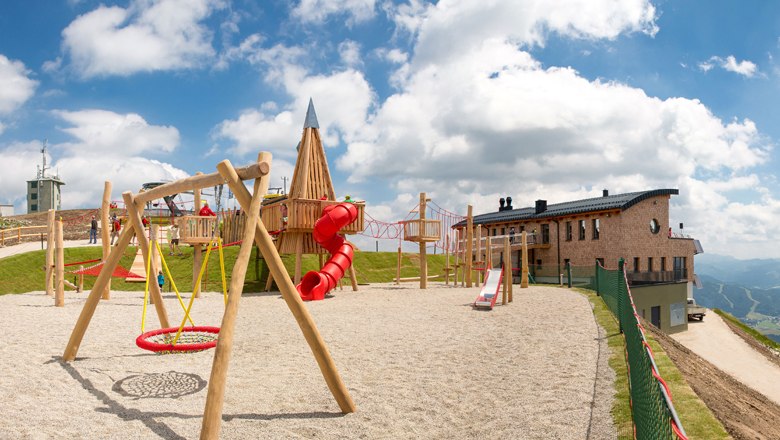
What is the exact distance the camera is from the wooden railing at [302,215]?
2083 centimetres

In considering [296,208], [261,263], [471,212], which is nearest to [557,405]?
[296,208]

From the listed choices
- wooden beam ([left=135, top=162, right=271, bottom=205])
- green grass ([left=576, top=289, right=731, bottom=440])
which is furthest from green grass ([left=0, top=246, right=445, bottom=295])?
green grass ([left=576, top=289, right=731, bottom=440])

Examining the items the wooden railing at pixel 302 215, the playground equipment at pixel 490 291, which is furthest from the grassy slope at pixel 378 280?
the wooden railing at pixel 302 215

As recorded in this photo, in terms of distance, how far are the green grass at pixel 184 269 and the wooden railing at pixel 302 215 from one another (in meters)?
3.49

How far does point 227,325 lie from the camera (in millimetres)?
5527

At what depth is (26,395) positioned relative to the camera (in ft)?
21.4

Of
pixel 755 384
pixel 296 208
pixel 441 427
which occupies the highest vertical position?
pixel 296 208

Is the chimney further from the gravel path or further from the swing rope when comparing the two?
the swing rope

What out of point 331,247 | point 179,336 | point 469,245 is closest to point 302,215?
point 331,247

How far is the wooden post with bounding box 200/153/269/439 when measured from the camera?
5059mm

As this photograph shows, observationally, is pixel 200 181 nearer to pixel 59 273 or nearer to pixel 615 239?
pixel 59 273

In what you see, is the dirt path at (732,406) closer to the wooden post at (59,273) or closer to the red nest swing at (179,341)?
the red nest swing at (179,341)

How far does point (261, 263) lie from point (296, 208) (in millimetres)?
6606

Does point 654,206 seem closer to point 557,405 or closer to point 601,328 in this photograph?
point 601,328
